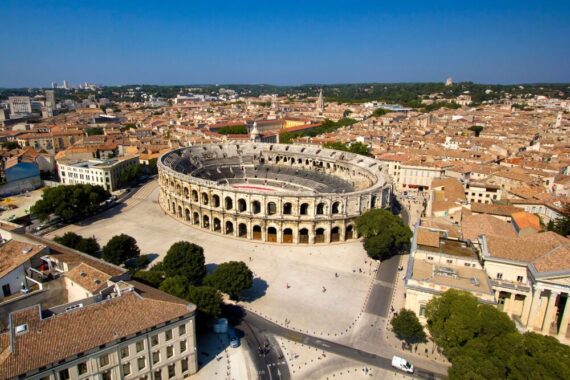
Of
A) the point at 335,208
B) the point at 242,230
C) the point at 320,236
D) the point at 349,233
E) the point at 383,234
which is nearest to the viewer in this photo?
the point at 383,234

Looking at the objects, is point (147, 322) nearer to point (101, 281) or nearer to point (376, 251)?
point (101, 281)

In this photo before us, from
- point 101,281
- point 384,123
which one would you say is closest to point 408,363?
point 101,281

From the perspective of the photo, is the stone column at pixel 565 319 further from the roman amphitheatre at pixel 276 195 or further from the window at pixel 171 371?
the window at pixel 171 371

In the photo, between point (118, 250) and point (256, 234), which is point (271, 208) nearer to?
point (256, 234)

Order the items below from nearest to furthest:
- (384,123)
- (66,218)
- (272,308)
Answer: (272,308)
(66,218)
(384,123)

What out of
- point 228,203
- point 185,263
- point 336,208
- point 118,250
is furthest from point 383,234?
point 118,250

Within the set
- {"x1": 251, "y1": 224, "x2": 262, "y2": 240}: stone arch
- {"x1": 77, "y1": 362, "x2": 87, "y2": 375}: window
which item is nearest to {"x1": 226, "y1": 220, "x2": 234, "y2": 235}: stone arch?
{"x1": 251, "y1": 224, "x2": 262, "y2": 240}: stone arch
